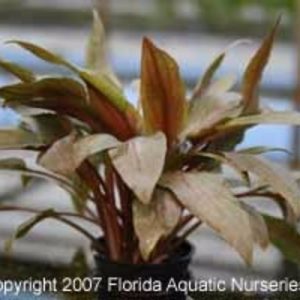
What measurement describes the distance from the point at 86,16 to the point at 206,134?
7.74 ft

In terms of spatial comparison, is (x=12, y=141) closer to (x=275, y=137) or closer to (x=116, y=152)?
(x=116, y=152)

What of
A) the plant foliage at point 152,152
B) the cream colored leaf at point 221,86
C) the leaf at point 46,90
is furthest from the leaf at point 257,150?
the leaf at point 46,90

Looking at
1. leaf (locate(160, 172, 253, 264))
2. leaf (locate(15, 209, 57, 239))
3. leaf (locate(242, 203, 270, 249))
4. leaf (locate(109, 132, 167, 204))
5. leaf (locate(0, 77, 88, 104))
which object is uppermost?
leaf (locate(0, 77, 88, 104))

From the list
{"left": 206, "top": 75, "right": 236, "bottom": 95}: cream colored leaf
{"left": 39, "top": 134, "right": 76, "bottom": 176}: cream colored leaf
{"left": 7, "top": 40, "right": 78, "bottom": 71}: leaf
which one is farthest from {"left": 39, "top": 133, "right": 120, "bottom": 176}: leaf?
{"left": 206, "top": 75, "right": 236, "bottom": 95}: cream colored leaf

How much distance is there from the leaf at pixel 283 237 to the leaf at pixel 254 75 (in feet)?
0.57

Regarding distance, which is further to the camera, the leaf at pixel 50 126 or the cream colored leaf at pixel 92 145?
the leaf at pixel 50 126

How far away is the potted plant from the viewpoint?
3.20ft

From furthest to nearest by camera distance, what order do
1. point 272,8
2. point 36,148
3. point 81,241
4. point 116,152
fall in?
point 272,8 < point 81,241 < point 36,148 < point 116,152

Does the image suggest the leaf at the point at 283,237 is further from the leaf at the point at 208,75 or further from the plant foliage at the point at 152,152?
the leaf at the point at 208,75

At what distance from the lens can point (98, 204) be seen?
3.75 ft

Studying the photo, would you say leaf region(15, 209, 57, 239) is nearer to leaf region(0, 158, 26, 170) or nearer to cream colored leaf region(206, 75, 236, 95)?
leaf region(0, 158, 26, 170)

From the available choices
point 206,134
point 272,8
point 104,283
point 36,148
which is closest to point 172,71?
point 206,134

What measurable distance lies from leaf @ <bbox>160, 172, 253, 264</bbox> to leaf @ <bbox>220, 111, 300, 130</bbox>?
0.10m

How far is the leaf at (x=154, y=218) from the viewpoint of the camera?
95 cm
